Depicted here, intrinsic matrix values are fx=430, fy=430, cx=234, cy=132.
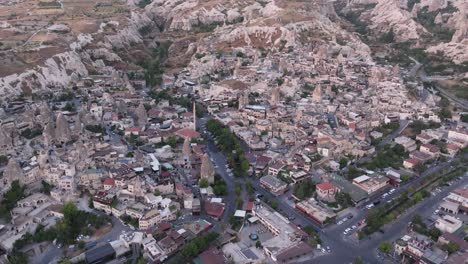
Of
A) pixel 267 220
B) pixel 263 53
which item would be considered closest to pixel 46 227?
pixel 267 220

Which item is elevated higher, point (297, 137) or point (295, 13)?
point (295, 13)

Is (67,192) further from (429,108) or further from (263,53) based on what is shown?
(263,53)

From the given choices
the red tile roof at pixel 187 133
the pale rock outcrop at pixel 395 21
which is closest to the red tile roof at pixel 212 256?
the red tile roof at pixel 187 133

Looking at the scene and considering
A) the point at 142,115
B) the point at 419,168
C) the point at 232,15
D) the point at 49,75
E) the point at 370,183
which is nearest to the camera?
the point at 370,183

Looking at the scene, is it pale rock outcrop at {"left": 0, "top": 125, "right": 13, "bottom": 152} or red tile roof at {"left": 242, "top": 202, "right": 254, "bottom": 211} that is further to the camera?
→ pale rock outcrop at {"left": 0, "top": 125, "right": 13, "bottom": 152}

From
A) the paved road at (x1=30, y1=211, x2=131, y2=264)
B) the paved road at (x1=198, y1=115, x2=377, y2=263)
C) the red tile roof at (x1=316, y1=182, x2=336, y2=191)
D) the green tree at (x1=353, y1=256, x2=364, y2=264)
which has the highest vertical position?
the red tile roof at (x1=316, y1=182, x2=336, y2=191)

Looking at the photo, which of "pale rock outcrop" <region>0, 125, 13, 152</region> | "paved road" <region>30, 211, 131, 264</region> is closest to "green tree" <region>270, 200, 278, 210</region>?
"paved road" <region>30, 211, 131, 264</region>

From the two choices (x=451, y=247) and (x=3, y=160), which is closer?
(x=451, y=247)

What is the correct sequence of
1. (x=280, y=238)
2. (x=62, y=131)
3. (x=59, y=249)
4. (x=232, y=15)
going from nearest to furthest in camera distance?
(x=59, y=249), (x=280, y=238), (x=62, y=131), (x=232, y=15)

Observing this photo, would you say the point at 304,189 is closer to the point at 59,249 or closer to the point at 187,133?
the point at 187,133

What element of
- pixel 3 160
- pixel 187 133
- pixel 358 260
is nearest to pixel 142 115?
pixel 187 133

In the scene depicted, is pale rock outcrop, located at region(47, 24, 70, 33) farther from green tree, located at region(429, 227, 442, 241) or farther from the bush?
green tree, located at region(429, 227, 442, 241)
